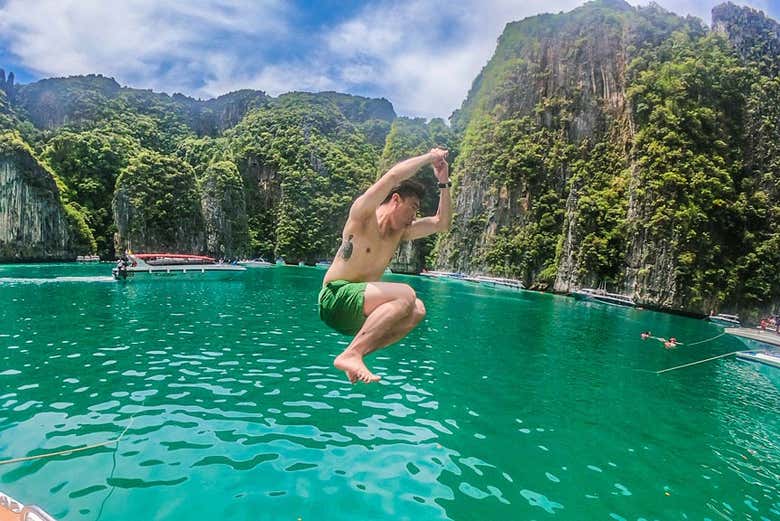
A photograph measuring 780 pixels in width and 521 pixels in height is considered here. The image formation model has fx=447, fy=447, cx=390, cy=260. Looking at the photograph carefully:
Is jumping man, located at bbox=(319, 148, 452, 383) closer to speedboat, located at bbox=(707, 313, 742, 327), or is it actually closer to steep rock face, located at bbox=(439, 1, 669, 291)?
speedboat, located at bbox=(707, 313, 742, 327)

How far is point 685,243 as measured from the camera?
4425cm

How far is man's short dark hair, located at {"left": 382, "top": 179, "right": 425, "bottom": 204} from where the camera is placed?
234cm

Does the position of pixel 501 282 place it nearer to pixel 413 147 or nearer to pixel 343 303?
pixel 413 147

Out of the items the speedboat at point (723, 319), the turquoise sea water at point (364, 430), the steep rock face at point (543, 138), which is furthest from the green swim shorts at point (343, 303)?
the steep rock face at point (543, 138)

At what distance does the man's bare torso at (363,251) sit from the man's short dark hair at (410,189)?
19cm

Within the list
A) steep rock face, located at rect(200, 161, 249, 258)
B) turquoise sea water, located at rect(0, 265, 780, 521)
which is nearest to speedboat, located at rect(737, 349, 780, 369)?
turquoise sea water, located at rect(0, 265, 780, 521)

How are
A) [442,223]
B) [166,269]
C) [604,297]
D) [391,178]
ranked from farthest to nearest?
1. [604,297]
2. [166,269]
3. [442,223]
4. [391,178]

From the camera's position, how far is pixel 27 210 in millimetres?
59750

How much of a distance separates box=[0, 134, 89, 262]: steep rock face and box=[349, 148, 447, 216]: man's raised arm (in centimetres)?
7366

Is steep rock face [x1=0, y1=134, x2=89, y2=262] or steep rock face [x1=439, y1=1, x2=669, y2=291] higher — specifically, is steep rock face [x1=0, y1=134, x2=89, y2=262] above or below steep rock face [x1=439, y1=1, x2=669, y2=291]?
below

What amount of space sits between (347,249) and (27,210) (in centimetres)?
7522

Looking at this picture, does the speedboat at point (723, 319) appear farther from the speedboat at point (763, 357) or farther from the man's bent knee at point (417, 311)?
the man's bent knee at point (417, 311)

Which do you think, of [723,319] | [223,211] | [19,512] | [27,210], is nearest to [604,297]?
[723,319]

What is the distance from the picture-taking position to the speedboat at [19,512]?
9.25 feet
